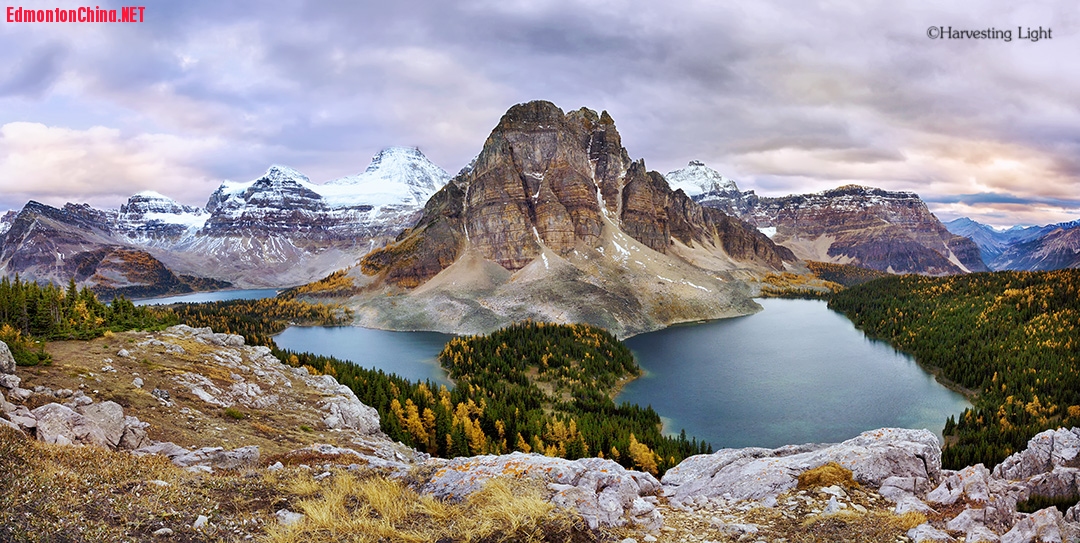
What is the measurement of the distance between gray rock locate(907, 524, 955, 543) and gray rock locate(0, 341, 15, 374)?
2719 cm

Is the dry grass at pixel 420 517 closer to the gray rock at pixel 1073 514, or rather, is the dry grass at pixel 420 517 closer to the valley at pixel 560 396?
the valley at pixel 560 396

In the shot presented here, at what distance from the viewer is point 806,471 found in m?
14.3

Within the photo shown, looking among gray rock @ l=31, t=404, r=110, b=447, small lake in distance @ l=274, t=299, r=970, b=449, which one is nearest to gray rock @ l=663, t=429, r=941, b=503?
gray rock @ l=31, t=404, r=110, b=447

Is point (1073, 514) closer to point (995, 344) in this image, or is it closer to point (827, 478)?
point (827, 478)

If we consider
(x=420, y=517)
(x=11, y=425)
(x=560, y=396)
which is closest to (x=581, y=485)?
(x=420, y=517)

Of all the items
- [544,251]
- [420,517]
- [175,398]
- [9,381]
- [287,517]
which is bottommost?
[175,398]

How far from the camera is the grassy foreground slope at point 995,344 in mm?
44094

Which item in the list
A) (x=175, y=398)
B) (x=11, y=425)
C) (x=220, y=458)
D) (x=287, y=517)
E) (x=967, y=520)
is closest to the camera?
(x=287, y=517)

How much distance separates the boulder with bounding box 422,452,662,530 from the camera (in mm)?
10766

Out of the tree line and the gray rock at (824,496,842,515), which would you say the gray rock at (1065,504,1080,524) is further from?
the tree line

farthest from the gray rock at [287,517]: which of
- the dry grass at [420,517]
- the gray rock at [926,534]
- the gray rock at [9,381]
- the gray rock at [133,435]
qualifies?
the gray rock at [9,381]

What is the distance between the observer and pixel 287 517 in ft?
31.9

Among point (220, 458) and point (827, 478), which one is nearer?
point (827, 478)

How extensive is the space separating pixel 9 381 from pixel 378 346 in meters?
84.3
